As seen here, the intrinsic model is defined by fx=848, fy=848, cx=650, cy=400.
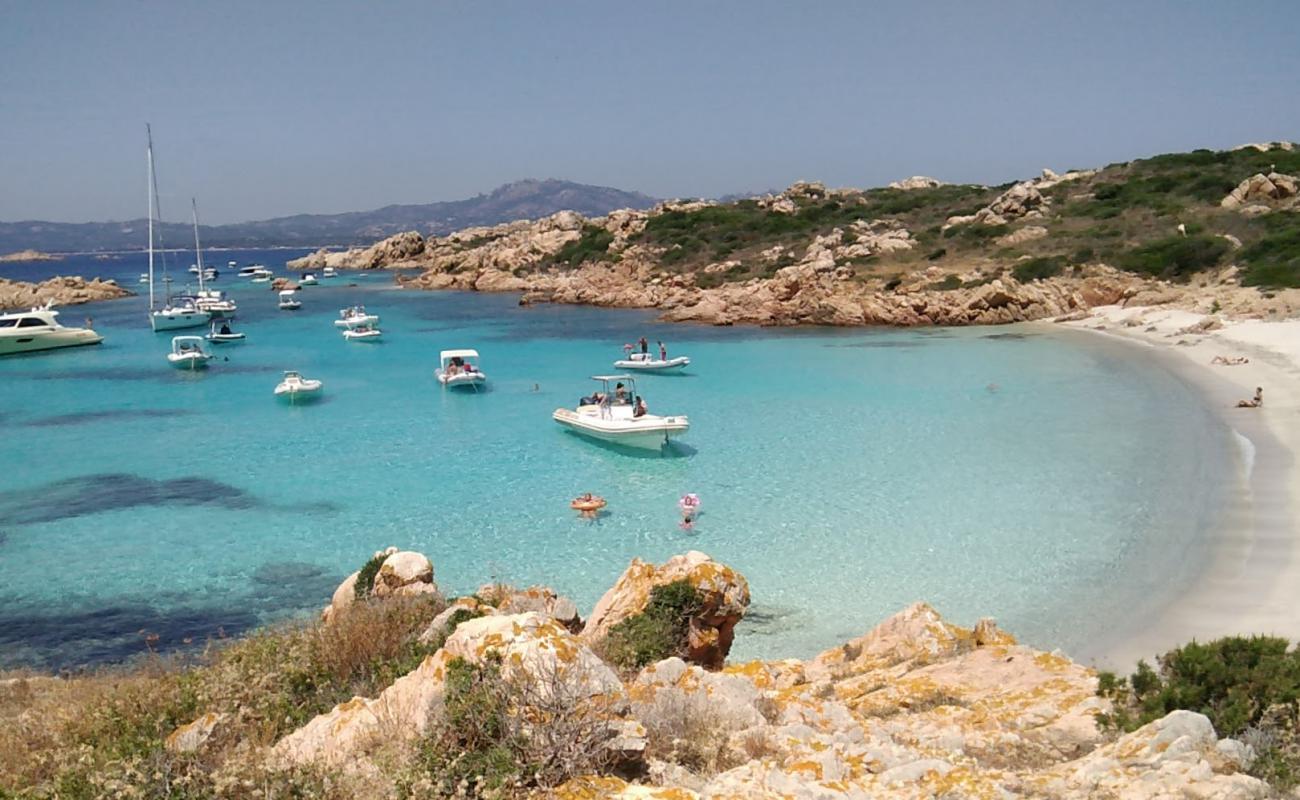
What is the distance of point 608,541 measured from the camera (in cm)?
1620

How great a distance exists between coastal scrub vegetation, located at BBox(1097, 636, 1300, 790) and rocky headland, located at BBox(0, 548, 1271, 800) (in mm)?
209

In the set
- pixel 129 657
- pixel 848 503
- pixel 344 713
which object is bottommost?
pixel 129 657

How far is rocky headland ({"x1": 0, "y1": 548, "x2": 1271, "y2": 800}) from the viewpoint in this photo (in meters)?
4.45

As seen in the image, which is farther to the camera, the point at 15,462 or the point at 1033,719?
the point at 15,462

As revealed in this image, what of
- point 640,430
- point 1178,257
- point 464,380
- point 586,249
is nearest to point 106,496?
point 640,430

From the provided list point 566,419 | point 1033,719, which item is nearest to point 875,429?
point 566,419

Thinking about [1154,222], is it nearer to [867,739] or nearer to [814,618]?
[814,618]

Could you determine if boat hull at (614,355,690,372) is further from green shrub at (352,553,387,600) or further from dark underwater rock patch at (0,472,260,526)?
green shrub at (352,553,387,600)

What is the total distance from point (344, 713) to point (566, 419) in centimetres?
1936

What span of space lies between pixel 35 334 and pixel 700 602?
4965 cm

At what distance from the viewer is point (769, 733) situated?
570cm

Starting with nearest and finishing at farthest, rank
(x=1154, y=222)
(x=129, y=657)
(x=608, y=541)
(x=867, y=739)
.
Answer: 1. (x=867, y=739)
2. (x=129, y=657)
3. (x=608, y=541)
4. (x=1154, y=222)

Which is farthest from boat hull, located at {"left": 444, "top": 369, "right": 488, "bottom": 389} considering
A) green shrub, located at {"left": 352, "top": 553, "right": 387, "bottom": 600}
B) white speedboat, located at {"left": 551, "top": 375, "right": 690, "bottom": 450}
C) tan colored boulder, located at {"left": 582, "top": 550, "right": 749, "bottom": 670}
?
tan colored boulder, located at {"left": 582, "top": 550, "right": 749, "bottom": 670}

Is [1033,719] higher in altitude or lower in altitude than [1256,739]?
lower
